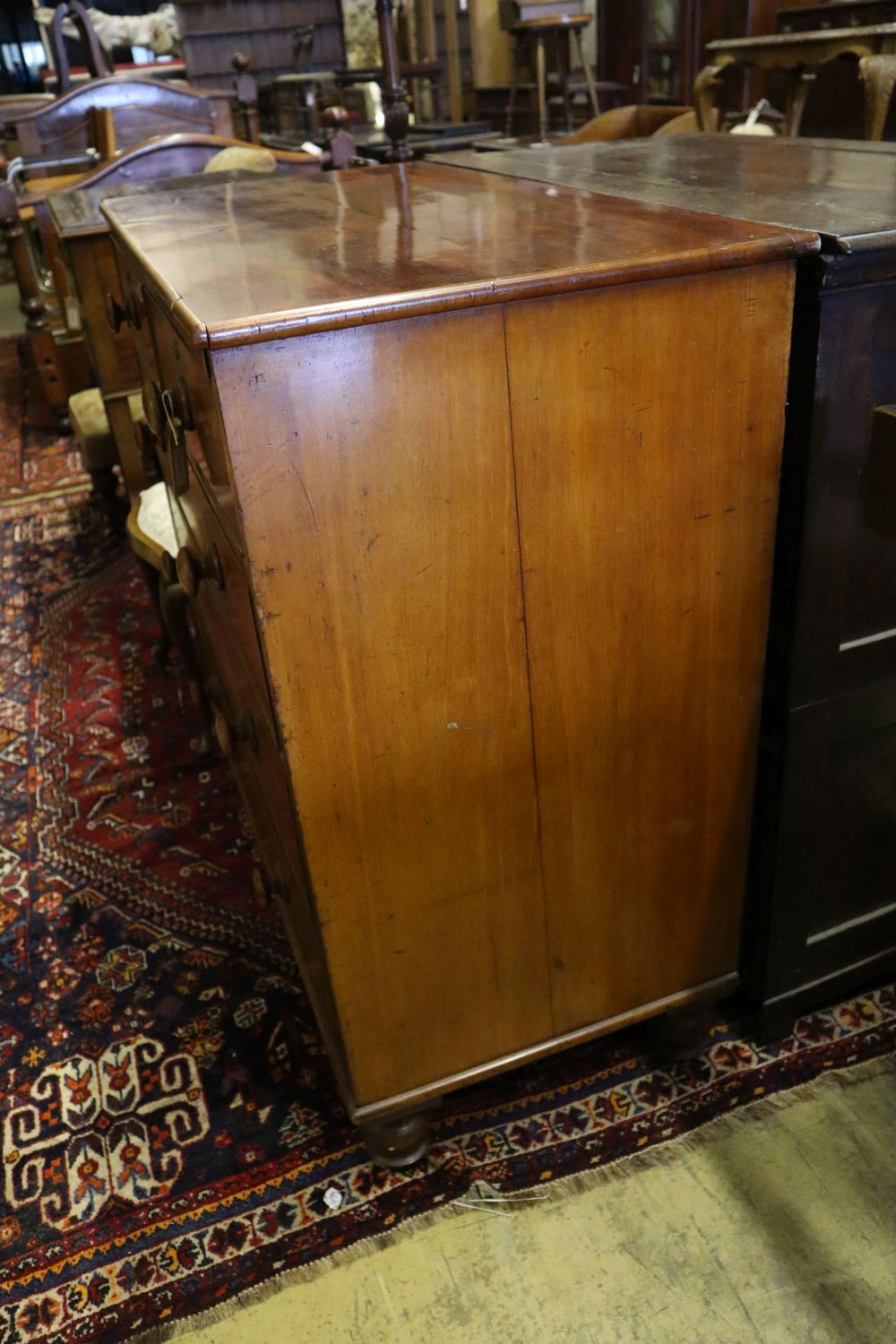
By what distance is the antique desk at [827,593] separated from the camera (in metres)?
1.02

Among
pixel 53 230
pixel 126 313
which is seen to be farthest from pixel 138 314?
pixel 53 230

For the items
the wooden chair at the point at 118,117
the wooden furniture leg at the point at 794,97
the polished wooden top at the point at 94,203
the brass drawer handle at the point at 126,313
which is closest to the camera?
the brass drawer handle at the point at 126,313

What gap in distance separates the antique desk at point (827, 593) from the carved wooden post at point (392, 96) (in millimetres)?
1488

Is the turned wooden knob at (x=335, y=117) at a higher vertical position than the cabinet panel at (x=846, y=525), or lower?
higher

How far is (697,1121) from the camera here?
143 centimetres

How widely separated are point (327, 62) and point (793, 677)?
35.0ft

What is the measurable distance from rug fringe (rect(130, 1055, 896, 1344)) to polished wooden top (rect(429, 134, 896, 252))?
1.11 meters

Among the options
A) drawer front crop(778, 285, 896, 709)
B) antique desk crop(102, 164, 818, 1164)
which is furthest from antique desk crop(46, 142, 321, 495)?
drawer front crop(778, 285, 896, 709)

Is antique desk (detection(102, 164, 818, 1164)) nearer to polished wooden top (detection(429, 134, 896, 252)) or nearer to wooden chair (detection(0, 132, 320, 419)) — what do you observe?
polished wooden top (detection(429, 134, 896, 252))

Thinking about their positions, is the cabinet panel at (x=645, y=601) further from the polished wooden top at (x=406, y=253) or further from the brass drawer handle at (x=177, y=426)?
the brass drawer handle at (x=177, y=426)

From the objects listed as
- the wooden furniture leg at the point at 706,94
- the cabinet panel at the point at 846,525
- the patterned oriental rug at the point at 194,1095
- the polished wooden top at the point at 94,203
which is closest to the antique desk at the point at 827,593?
the cabinet panel at the point at 846,525

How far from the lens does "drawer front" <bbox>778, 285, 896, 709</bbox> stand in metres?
1.01

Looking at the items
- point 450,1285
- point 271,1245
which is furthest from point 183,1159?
point 450,1285

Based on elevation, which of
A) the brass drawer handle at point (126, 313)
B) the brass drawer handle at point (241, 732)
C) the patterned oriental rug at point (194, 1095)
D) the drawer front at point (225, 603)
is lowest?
the patterned oriental rug at point (194, 1095)
